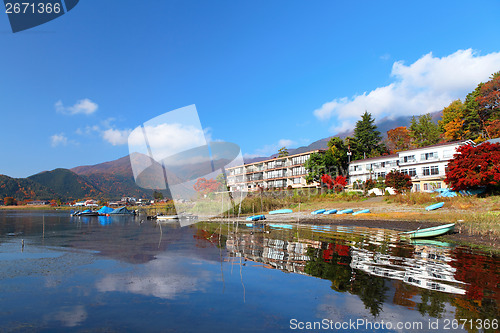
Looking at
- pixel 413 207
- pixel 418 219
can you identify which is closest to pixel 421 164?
pixel 413 207

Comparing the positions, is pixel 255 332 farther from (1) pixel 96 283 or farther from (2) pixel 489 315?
(1) pixel 96 283

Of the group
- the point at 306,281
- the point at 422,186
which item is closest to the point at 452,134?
the point at 422,186

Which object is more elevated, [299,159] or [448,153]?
[299,159]

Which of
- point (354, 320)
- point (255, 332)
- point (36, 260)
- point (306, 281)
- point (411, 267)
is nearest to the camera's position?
point (255, 332)

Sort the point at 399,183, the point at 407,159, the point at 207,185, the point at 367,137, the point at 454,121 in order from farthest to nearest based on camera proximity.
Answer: the point at 207,185
the point at 367,137
the point at 454,121
the point at 407,159
the point at 399,183

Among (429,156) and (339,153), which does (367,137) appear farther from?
(429,156)

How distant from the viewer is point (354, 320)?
27.4ft

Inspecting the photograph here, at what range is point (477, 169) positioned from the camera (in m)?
36.7

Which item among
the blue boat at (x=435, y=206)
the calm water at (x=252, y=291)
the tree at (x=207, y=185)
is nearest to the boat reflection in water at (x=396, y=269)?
the calm water at (x=252, y=291)

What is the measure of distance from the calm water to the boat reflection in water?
0.05m

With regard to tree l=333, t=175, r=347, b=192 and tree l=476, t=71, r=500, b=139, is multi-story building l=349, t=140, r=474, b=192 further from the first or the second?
tree l=476, t=71, r=500, b=139

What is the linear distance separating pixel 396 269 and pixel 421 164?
53.9m

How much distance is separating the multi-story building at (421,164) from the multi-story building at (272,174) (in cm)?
1464

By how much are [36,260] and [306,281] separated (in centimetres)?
1485
